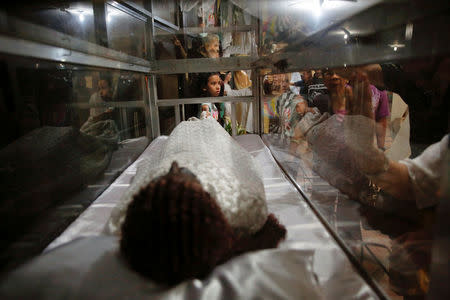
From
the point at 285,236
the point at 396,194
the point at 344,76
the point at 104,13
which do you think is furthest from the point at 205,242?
the point at 104,13

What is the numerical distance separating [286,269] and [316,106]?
3.40 feet

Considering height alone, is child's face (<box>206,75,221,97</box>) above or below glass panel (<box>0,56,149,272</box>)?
above

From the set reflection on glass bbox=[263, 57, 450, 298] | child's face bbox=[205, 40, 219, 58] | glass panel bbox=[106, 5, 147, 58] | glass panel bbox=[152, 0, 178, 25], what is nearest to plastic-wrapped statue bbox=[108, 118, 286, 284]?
reflection on glass bbox=[263, 57, 450, 298]

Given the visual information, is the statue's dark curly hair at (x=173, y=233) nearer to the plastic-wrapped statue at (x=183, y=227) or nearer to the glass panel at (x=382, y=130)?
the plastic-wrapped statue at (x=183, y=227)

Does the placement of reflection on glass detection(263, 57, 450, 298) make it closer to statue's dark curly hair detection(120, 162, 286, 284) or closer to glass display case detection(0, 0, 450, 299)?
glass display case detection(0, 0, 450, 299)

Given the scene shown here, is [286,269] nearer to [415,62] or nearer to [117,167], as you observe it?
[415,62]

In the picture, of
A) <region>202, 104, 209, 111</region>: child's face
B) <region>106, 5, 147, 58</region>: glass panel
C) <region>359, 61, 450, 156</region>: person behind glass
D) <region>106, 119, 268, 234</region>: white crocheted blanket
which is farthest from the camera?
<region>202, 104, 209, 111</region>: child's face

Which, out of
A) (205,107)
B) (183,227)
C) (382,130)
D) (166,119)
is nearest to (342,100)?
(382,130)

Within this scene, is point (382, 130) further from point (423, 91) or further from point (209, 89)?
point (209, 89)

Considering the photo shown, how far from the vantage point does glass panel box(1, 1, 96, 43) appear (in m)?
1.03

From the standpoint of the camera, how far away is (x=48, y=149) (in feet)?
4.25

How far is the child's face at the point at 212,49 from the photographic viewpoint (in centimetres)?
313

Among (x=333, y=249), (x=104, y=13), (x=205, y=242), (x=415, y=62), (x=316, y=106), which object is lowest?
(x=333, y=249)

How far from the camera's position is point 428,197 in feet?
2.36
